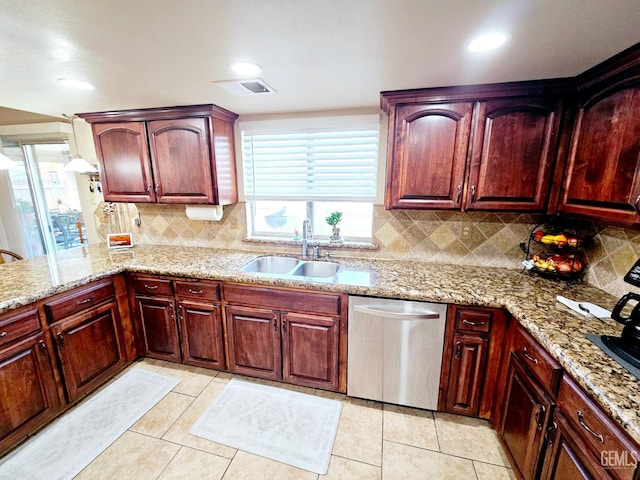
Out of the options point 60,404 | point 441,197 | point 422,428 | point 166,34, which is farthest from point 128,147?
point 422,428

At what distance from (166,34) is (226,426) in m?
2.18

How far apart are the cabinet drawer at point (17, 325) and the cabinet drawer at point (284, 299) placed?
1.10 m

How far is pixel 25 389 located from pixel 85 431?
44 centimetres

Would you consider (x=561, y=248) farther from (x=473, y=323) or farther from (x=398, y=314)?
(x=398, y=314)

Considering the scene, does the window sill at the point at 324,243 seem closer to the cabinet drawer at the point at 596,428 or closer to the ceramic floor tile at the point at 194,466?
the cabinet drawer at the point at 596,428

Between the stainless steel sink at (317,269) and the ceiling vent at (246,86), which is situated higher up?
the ceiling vent at (246,86)

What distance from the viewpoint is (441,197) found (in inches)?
74.5

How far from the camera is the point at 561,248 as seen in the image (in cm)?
189

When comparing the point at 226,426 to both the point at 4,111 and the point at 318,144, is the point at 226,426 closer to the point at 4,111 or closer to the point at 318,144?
the point at 318,144

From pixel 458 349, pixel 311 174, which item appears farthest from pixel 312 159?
pixel 458 349

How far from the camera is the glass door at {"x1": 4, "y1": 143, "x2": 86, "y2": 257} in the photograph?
3.36 metres

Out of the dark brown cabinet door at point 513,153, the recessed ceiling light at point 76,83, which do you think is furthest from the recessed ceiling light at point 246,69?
the dark brown cabinet door at point 513,153

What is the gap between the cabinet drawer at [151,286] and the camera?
2162 mm

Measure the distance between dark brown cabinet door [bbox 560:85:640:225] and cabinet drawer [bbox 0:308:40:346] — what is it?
3209mm
